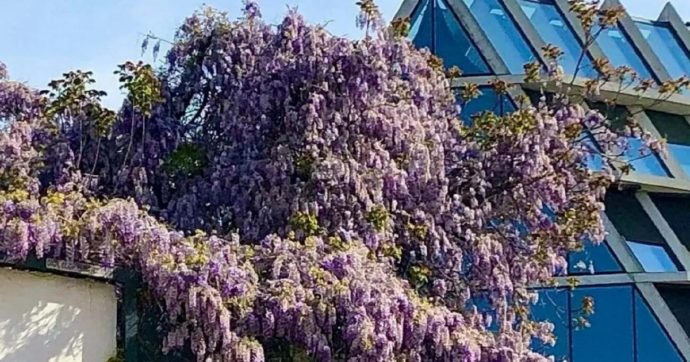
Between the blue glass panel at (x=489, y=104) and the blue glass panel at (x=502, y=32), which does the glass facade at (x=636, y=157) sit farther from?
the blue glass panel at (x=502, y=32)

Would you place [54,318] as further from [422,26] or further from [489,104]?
[422,26]

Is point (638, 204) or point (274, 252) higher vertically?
point (638, 204)

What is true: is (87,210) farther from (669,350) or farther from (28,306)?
(669,350)

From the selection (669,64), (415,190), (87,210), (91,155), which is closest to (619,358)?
(669,64)

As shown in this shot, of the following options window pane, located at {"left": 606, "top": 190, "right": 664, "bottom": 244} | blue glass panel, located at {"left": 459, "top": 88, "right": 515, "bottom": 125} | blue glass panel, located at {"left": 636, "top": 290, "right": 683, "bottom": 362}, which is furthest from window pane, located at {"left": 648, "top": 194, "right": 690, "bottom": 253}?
blue glass panel, located at {"left": 459, "top": 88, "right": 515, "bottom": 125}

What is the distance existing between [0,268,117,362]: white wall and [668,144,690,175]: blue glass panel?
14523 mm

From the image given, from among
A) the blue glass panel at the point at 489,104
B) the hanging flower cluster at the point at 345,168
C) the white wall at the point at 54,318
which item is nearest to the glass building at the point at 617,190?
the blue glass panel at the point at 489,104

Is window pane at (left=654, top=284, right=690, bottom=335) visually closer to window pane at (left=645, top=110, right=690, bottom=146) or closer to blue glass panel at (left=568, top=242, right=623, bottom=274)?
blue glass panel at (left=568, top=242, right=623, bottom=274)

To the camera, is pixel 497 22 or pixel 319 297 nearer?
pixel 319 297

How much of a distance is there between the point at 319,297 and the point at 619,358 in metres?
10.2

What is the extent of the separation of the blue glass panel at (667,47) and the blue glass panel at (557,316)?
17.0ft

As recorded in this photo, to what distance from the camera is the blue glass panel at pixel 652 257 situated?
20844 millimetres

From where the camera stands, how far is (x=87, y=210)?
34.4ft

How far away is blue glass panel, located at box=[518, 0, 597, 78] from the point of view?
20.5m
